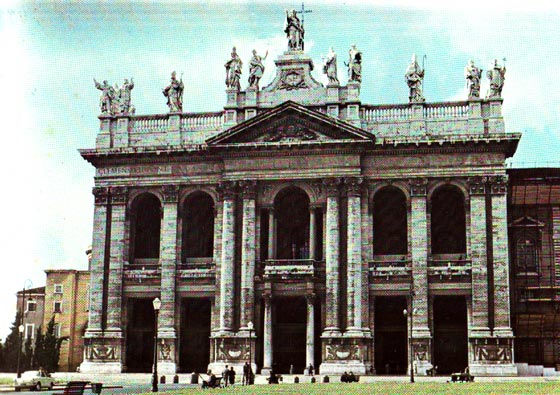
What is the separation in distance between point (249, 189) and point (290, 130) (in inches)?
206

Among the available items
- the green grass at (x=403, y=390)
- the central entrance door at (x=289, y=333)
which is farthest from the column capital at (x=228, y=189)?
the green grass at (x=403, y=390)

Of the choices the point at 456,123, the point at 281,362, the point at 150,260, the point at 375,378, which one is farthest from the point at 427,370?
the point at 150,260

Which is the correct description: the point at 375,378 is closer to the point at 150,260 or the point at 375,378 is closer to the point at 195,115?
the point at 150,260

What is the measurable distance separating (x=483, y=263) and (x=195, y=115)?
951 inches

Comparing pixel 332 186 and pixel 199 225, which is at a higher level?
pixel 332 186

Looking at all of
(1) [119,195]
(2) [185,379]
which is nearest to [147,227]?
(1) [119,195]

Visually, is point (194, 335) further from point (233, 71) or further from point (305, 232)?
point (233, 71)

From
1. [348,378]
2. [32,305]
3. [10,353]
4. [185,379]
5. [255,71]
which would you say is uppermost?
[255,71]

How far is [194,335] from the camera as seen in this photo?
7100 centimetres

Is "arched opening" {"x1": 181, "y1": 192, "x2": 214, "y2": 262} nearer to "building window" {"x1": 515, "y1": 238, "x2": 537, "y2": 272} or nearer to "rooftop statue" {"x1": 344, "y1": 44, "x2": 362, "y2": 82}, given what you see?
"rooftop statue" {"x1": 344, "y1": 44, "x2": 362, "y2": 82}

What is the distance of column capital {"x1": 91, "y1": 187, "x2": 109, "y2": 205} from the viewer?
2803 inches

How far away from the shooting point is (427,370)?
6350 centimetres

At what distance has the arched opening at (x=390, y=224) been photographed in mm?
69000

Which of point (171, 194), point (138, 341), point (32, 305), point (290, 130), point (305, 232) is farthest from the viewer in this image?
point (32, 305)
